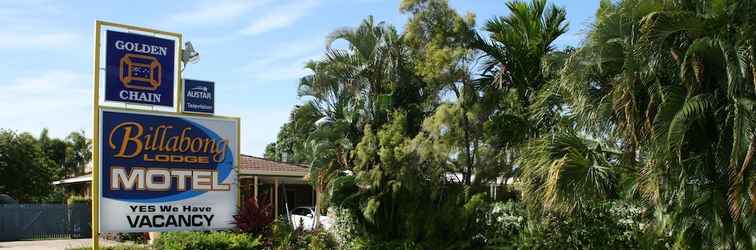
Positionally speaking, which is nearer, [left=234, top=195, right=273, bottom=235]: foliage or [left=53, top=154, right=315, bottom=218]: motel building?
[left=234, top=195, right=273, bottom=235]: foliage

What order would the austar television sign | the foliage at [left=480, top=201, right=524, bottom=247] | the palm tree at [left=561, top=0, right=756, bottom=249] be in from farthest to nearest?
the austar television sign → the foliage at [left=480, top=201, right=524, bottom=247] → the palm tree at [left=561, top=0, right=756, bottom=249]

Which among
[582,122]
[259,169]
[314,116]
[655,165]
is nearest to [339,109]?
[314,116]

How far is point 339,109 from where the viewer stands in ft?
51.7

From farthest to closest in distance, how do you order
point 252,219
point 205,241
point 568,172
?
1. point 252,219
2. point 205,241
3. point 568,172

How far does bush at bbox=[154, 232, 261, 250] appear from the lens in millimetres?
14014

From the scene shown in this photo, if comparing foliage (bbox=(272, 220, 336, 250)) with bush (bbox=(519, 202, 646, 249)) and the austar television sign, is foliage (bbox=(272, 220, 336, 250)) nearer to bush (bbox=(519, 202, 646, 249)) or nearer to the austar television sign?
the austar television sign

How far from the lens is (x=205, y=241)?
1408cm

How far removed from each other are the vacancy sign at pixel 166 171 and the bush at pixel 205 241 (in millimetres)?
549

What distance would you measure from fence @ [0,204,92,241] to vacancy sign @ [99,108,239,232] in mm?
19466

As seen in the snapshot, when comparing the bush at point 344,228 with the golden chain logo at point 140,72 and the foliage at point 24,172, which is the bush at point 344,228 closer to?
the golden chain logo at point 140,72

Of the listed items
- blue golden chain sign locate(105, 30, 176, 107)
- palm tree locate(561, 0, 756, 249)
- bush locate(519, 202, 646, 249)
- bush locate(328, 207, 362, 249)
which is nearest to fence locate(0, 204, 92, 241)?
blue golden chain sign locate(105, 30, 176, 107)

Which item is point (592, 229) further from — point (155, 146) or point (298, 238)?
point (155, 146)

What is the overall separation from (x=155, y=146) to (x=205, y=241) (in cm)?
234

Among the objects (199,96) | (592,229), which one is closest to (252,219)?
(199,96)
